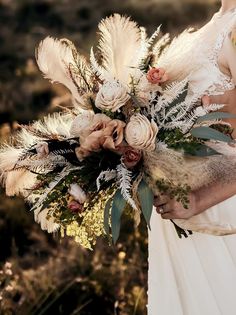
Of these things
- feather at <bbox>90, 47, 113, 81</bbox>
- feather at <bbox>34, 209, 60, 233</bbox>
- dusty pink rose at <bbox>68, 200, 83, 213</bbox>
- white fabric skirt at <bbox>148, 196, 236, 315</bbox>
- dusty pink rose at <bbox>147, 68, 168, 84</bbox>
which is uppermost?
feather at <bbox>90, 47, 113, 81</bbox>

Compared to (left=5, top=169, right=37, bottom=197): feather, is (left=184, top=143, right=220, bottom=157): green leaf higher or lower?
lower

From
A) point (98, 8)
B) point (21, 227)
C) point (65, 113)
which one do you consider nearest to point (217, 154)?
point (65, 113)

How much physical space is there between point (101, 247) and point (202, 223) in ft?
9.28

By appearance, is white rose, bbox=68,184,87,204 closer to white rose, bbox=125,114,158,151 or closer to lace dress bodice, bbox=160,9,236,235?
white rose, bbox=125,114,158,151

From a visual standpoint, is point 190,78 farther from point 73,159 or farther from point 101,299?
point 101,299

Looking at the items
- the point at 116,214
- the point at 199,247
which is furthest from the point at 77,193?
the point at 199,247

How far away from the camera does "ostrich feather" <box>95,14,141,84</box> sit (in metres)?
2.46

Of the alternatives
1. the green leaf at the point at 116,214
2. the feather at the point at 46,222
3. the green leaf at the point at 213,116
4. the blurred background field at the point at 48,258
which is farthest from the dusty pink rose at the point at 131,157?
the feather at the point at 46,222

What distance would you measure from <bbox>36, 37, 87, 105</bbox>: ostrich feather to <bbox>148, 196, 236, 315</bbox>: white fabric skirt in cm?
61

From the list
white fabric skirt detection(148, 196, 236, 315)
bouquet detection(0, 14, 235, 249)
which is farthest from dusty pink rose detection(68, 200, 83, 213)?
white fabric skirt detection(148, 196, 236, 315)

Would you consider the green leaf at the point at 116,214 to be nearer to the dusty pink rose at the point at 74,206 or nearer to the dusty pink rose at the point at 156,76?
the dusty pink rose at the point at 74,206

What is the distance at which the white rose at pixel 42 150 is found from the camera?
2410 mm

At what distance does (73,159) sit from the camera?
7.98 ft

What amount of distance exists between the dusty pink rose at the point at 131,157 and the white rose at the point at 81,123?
0.15 m
